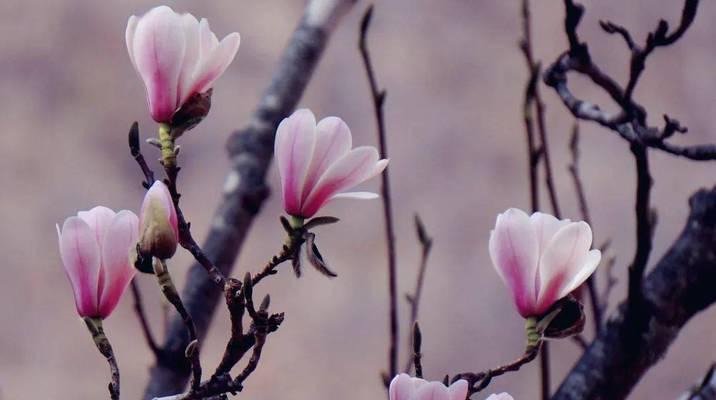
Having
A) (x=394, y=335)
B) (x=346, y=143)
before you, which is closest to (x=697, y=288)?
(x=394, y=335)

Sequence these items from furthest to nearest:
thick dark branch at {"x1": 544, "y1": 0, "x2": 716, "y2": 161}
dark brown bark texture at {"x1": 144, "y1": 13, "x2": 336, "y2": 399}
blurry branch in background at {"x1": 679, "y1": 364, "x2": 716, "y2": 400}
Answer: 1. dark brown bark texture at {"x1": 144, "y1": 13, "x2": 336, "y2": 399}
2. blurry branch in background at {"x1": 679, "y1": 364, "x2": 716, "y2": 400}
3. thick dark branch at {"x1": 544, "y1": 0, "x2": 716, "y2": 161}

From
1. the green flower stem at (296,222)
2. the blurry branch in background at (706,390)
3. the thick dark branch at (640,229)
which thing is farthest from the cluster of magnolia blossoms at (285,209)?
the blurry branch in background at (706,390)

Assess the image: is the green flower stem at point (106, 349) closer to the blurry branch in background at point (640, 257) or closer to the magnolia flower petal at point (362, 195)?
the magnolia flower petal at point (362, 195)

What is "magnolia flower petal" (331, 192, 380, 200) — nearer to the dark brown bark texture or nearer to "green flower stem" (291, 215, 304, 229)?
"green flower stem" (291, 215, 304, 229)

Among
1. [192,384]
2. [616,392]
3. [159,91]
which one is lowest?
[616,392]

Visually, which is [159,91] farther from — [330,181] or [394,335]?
[394,335]

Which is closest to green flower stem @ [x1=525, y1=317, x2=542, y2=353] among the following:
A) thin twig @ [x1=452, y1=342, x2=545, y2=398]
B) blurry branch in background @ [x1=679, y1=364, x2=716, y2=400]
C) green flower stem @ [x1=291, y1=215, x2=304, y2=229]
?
thin twig @ [x1=452, y1=342, x2=545, y2=398]
